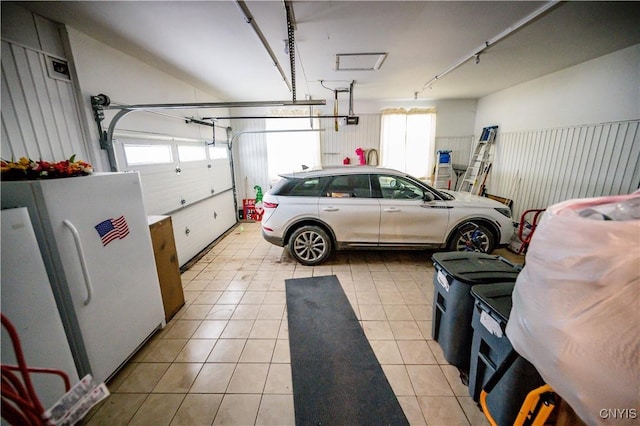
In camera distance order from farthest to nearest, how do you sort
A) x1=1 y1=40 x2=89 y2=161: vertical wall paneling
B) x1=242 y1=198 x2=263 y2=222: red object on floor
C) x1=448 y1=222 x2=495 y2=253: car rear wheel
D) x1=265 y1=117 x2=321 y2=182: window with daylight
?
x1=242 y1=198 x2=263 y2=222: red object on floor
x1=265 y1=117 x2=321 y2=182: window with daylight
x1=448 y1=222 x2=495 y2=253: car rear wheel
x1=1 y1=40 x2=89 y2=161: vertical wall paneling

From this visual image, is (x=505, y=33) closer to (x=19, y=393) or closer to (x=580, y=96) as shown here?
(x=580, y=96)

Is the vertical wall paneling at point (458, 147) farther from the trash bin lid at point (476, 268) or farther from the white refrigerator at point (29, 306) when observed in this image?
the white refrigerator at point (29, 306)

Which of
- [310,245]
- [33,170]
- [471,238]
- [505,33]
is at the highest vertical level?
[505,33]

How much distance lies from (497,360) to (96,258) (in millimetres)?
2612

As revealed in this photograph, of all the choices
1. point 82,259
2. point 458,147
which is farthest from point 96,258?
point 458,147

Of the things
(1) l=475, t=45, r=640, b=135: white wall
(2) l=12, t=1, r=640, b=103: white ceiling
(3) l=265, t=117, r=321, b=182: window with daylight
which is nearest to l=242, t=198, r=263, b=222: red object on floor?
(3) l=265, t=117, r=321, b=182: window with daylight

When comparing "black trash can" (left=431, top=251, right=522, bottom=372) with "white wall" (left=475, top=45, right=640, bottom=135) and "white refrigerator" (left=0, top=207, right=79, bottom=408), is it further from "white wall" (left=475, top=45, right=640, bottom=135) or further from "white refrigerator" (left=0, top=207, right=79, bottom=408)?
"white wall" (left=475, top=45, right=640, bottom=135)

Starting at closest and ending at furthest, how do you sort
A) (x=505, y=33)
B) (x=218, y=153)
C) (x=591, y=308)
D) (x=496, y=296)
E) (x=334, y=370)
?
(x=591, y=308)
(x=496, y=296)
(x=334, y=370)
(x=505, y=33)
(x=218, y=153)

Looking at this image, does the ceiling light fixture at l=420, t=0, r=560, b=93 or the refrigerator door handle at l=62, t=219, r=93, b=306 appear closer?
the refrigerator door handle at l=62, t=219, r=93, b=306

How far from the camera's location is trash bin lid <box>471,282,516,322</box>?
1228 mm

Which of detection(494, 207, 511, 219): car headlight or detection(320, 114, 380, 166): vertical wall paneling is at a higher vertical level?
detection(320, 114, 380, 166): vertical wall paneling

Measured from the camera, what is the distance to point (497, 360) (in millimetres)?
1277

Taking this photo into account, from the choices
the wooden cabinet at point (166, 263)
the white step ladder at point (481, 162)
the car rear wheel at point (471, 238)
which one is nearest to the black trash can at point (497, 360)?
the car rear wheel at point (471, 238)

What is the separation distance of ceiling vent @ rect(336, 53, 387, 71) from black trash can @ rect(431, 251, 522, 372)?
2.63 m
